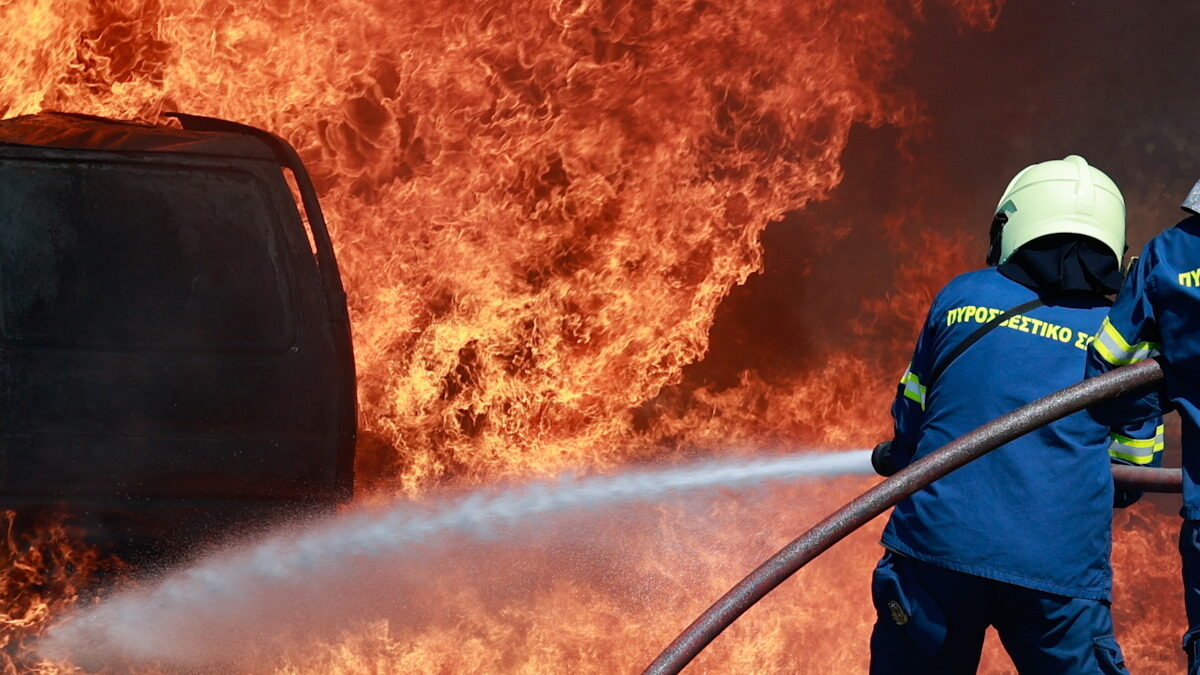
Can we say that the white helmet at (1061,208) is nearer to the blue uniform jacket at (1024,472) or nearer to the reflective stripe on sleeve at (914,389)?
the blue uniform jacket at (1024,472)

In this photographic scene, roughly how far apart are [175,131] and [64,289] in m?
0.90

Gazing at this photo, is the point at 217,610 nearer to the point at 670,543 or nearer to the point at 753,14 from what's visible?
the point at 670,543

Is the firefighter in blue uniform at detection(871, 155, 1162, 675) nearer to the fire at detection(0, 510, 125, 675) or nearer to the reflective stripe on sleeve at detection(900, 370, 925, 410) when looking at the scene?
the reflective stripe on sleeve at detection(900, 370, 925, 410)

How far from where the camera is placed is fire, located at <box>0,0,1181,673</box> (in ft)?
22.5

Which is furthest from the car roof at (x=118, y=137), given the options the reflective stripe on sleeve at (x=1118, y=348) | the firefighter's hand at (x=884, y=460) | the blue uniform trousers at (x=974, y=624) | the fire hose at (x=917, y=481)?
the reflective stripe on sleeve at (x=1118, y=348)

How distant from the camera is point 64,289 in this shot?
467cm

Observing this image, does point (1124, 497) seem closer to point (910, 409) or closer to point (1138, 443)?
point (1138, 443)

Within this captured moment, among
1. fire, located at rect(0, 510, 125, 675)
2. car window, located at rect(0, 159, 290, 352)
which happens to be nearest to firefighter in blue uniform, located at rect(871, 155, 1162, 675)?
car window, located at rect(0, 159, 290, 352)

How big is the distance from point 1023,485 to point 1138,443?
391 mm

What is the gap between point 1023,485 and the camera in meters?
3.38

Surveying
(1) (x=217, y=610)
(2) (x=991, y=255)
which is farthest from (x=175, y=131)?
(2) (x=991, y=255)

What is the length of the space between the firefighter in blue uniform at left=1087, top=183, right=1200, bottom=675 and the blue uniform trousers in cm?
53

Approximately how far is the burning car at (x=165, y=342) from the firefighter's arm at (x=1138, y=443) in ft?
9.00

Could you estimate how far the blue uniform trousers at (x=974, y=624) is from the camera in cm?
336
